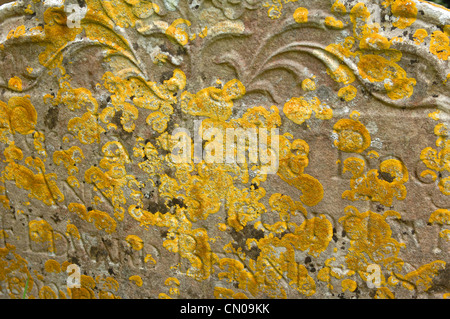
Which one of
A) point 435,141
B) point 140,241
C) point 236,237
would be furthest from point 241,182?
point 435,141

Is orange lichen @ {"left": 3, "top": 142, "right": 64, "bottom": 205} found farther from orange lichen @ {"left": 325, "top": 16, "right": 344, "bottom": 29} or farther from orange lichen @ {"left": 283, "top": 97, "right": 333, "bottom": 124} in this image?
orange lichen @ {"left": 325, "top": 16, "right": 344, "bottom": 29}

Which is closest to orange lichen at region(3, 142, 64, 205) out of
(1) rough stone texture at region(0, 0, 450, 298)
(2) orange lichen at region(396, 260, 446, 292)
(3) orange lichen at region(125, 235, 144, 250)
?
(1) rough stone texture at region(0, 0, 450, 298)

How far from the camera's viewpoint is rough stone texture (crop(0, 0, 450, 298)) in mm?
1599

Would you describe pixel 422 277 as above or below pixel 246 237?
below

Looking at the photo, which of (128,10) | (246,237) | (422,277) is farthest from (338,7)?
(422,277)

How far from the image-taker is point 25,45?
196cm

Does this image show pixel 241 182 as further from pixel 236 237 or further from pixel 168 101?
pixel 168 101

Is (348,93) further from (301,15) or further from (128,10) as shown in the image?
(128,10)

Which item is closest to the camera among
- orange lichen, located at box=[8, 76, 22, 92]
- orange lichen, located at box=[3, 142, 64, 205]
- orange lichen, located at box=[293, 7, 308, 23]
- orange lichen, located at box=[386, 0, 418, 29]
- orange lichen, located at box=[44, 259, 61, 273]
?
orange lichen, located at box=[386, 0, 418, 29]

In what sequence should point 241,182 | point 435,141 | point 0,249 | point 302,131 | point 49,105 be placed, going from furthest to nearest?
point 0,249
point 49,105
point 241,182
point 302,131
point 435,141

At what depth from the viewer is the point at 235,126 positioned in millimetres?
1809

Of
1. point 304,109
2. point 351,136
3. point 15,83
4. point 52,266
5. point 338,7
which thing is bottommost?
point 52,266

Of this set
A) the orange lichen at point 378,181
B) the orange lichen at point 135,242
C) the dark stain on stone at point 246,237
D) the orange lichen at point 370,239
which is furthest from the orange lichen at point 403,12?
the orange lichen at point 135,242
